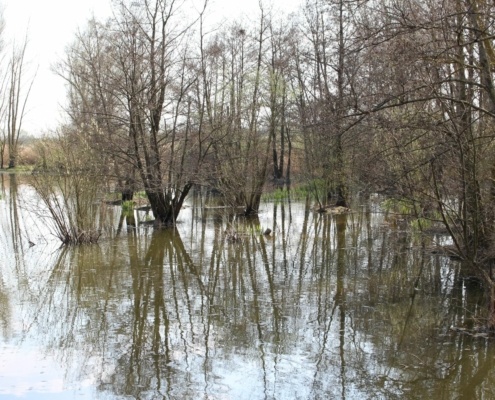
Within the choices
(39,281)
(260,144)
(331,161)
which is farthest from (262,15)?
(39,281)

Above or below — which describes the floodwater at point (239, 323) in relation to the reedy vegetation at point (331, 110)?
below

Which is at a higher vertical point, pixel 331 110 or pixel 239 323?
pixel 331 110

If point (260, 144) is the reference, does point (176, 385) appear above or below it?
below

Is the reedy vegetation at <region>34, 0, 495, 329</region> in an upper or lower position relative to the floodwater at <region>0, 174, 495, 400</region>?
upper

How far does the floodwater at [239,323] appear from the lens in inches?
210

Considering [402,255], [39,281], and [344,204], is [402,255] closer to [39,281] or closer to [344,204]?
[39,281]

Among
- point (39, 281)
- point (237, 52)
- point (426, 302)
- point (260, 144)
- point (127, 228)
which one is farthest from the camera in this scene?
point (237, 52)

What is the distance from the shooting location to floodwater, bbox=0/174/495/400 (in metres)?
5.33

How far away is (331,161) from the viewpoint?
66.7ft

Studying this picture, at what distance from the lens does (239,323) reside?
7.12 m

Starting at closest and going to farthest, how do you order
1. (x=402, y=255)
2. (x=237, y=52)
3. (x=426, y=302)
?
(x=426, y=302)
(x=402, y=255)
(x=237, y=52)

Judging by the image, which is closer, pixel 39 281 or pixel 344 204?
pixel 39 281

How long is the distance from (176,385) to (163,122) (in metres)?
12.7

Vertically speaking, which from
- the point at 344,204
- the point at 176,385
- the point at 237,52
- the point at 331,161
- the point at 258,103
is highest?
the point at 237,52
